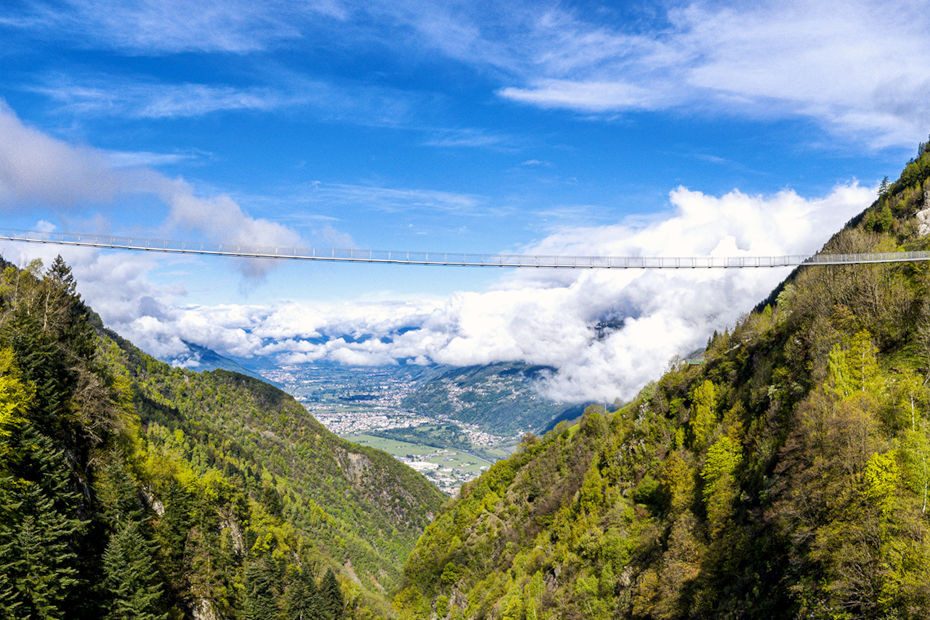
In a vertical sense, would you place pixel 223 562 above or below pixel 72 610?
below

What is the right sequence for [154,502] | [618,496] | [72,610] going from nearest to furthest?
[72,610]
[154,502]
[618,496]

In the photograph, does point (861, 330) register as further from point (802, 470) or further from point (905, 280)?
point (802, 470)

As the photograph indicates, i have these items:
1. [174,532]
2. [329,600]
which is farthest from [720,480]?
[329,600]

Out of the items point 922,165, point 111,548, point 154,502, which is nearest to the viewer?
point 111,548

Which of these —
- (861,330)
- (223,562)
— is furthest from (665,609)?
(223,562)

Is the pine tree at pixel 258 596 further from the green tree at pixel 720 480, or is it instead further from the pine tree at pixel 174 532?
the green tree at pixel 720 480

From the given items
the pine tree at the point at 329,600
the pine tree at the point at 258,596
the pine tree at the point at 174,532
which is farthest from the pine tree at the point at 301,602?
the pine tree at the point at 174,532

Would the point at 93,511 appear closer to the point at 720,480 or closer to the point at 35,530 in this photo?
the point at 35,530

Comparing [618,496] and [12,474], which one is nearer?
[12,474]

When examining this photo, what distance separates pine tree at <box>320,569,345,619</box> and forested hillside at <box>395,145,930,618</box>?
63.4 feet

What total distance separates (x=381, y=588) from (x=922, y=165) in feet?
563

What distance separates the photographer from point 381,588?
15950 centimetres

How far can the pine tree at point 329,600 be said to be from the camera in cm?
6681

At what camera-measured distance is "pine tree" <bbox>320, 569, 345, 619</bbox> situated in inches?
2630
